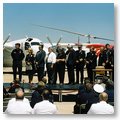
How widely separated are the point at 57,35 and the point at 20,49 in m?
0.65

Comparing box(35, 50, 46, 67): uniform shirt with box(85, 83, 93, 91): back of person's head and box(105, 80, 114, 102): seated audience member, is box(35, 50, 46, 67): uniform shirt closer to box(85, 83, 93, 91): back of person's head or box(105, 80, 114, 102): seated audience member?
box(85, 83, 93, 91): back of person's head

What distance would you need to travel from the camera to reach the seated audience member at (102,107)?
6.92 m

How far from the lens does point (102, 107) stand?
6922 mm

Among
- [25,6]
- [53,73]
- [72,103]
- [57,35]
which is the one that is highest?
[25,6]

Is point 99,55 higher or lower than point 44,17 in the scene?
lower

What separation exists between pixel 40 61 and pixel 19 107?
33.8 inches

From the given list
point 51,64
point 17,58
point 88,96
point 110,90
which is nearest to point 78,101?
point 88,96

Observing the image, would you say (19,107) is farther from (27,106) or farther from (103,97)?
(103,97)

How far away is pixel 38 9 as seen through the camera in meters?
7.20

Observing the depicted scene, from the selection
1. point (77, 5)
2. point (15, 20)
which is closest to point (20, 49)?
point (15, 20)

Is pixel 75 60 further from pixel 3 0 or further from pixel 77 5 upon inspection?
pixel 3 0

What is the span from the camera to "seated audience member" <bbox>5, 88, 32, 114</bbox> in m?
6.93

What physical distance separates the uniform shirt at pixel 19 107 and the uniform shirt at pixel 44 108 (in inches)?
4.3

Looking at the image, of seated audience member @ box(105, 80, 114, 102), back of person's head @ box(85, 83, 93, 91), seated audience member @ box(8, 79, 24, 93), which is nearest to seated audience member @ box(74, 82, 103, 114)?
back of person's head @ box(85, 83, 93, 91)
